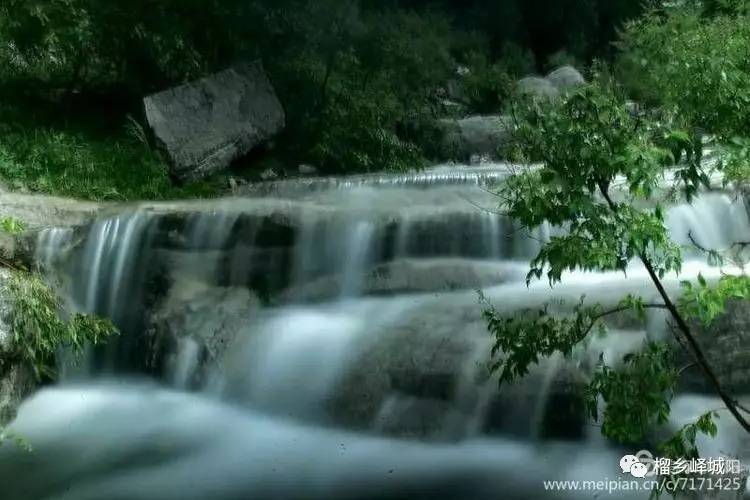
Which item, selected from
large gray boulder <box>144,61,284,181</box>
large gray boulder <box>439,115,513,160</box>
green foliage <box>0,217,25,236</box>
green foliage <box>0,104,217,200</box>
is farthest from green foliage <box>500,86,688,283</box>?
large gray boulder <box>439,115,513,160</box>

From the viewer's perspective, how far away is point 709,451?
5.17 meters

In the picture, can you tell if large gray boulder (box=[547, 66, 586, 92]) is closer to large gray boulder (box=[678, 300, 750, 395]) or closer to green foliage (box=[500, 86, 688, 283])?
large gray boulder (box=[678, 300, 750, 395])

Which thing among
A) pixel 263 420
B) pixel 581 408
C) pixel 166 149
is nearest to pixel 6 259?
pixel 263 420

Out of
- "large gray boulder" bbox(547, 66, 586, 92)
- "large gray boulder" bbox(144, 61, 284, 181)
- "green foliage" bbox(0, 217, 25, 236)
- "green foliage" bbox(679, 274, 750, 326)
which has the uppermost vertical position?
"large gray boulder" bbox(547, 66, 586, 92)

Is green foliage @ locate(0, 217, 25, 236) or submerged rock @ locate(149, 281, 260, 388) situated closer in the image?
submerged rock @ locate(149, 281, 260, 388)

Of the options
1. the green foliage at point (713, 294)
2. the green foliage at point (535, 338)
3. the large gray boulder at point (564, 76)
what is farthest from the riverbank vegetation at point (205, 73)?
the green foliage at point (713, 294)

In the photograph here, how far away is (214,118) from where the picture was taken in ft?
36.4

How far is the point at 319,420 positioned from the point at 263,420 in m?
0.49

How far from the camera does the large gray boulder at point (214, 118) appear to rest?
10695 millimetres

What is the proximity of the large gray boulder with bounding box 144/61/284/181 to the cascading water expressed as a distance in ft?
3.78

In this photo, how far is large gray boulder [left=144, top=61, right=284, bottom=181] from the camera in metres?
10.7

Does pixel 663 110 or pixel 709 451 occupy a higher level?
pixel 663 110

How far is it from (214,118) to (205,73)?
1.52 metres

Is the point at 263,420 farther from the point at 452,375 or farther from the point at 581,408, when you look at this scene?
the point at 581,408
